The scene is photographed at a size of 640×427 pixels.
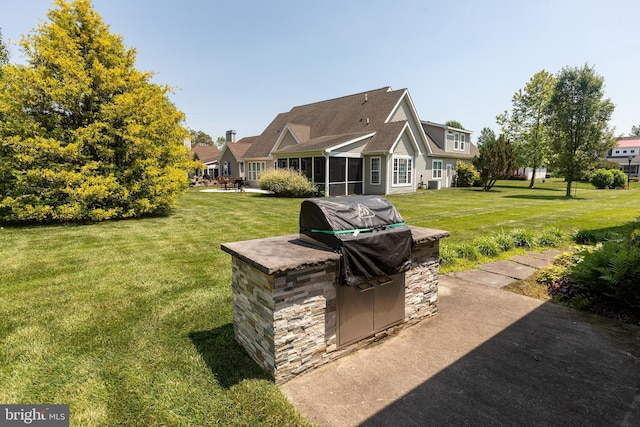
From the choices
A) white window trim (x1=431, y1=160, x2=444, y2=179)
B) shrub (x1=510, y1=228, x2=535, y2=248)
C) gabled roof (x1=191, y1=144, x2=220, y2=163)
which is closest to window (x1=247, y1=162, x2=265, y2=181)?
white window trim (x1=431, y1=160, x2=444, y2=179)

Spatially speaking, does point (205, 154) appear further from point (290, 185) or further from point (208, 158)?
point (290, 185)

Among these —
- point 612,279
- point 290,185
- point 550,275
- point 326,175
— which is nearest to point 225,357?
point 612,279

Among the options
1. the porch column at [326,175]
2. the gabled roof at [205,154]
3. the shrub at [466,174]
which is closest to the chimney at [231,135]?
the gabled roof at [205,154]

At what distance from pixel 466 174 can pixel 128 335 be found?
32676 mm

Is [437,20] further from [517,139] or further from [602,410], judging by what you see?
[517,139]

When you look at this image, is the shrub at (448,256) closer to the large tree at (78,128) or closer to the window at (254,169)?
the large tree at (78,128)

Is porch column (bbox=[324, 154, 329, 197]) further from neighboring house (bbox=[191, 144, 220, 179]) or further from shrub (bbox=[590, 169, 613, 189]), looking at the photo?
neighboring house (bbox=[191, 144, 220, 179])

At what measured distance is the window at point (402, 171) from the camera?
2384cm

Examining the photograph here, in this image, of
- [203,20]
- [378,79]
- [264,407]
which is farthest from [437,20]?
[378,79]

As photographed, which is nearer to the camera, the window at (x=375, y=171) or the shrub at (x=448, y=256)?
the shrub at (x=448, y=256)

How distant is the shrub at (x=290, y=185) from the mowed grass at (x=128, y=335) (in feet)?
38.1

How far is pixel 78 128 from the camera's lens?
37.6 ft

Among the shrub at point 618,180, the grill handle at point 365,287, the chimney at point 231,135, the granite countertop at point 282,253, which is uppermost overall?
the chimney at point 231,135

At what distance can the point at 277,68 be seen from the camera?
20.4 m
